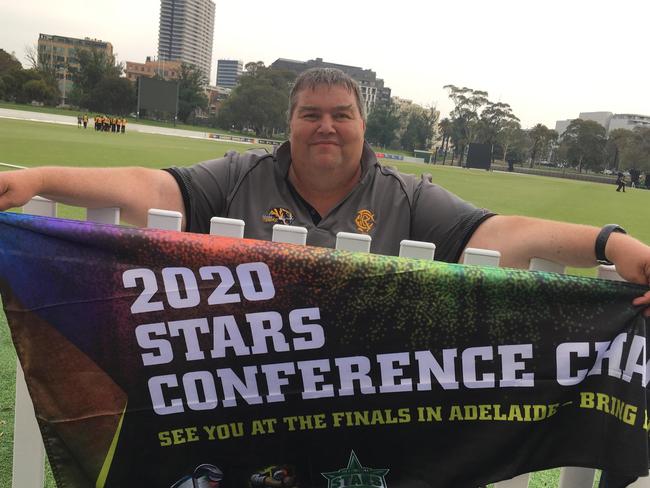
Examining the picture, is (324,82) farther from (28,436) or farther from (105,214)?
(28,436)

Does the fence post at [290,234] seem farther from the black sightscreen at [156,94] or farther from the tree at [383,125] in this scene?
the tree at [383,125]

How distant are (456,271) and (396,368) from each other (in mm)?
381

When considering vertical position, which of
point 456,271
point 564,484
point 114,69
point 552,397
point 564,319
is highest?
point 114,69

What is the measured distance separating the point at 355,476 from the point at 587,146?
354 feet

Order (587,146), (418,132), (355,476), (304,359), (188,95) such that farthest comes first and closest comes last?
1. (418,132)
2. (587,146)
3. (188,95)
4. (355,476)
5. (304,359)

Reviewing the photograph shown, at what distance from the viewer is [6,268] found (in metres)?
1.74

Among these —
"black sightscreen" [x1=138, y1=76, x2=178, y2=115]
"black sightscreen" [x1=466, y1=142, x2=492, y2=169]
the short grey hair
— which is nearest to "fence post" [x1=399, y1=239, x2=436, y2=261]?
the short grey hair

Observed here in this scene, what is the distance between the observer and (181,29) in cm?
17162

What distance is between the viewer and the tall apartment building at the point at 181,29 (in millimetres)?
169625

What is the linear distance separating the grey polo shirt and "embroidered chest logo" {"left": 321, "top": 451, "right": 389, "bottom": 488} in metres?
0.99

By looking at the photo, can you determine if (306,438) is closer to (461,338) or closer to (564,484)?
(461,338)

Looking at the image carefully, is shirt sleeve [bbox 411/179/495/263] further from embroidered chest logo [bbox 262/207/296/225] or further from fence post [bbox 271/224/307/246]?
fence post [bbox 271/224/307/246]

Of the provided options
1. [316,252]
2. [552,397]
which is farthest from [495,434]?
[316,252]

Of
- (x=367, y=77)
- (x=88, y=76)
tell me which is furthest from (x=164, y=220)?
(x=367, y=77)
